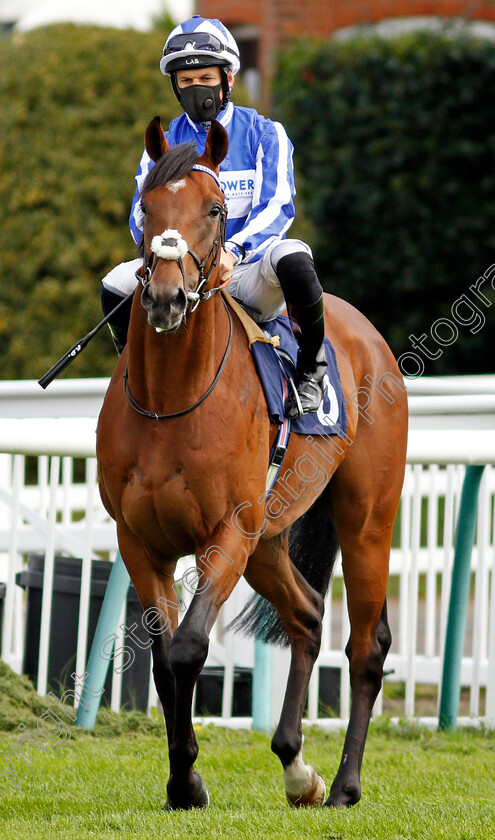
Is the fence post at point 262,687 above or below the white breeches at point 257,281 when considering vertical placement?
below

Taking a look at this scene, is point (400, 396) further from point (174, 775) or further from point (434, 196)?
point (434, 196)

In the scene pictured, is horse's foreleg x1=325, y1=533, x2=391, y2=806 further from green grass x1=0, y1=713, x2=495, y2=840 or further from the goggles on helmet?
the goggles on helmet

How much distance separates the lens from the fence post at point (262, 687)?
17.4 ft

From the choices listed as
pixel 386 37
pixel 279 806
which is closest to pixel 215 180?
pixel 279 806

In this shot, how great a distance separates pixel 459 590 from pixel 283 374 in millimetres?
A: 1871

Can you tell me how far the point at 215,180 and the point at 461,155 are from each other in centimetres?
919

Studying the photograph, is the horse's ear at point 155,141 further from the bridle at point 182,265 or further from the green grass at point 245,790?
the green grass at point 245,790

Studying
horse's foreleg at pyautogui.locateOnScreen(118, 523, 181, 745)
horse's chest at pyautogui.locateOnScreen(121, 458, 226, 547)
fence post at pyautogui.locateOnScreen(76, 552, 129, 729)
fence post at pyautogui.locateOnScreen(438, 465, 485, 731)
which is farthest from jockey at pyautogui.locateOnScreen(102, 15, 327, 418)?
fence post at pyautogui.locateOnScreen(438, 465, 485, 731)

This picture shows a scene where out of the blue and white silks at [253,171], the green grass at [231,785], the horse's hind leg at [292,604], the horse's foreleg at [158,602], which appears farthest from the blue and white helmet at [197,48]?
the green grass at [231,785]

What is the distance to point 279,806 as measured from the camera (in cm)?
413

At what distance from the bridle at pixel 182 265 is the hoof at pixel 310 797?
4.88 feet

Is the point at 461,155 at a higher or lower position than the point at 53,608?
higher

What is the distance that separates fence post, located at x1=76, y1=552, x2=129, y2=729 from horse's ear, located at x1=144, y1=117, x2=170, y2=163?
6.35 ft

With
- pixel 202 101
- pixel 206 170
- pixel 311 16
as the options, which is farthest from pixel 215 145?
pixel 311 16
